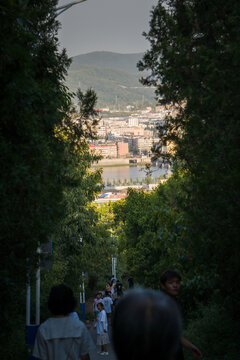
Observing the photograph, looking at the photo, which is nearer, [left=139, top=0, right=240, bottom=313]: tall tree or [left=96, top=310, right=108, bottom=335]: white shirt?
[left=139, top=0, right=240, bottom=313]: tall tree

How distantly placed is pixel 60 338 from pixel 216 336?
16.9 ft

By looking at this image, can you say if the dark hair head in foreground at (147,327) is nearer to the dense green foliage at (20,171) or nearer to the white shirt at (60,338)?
the white shirt at (60,338)

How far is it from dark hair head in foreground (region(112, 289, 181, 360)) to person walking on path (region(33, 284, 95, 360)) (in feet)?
5.68

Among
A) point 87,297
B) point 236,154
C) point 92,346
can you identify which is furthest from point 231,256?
point 87,297

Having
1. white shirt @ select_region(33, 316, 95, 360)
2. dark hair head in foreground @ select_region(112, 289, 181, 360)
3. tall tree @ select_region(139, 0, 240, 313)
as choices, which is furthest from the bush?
dark hair head in foreground @ select_region(112, 289, 181, 360)

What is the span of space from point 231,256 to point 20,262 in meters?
2.35

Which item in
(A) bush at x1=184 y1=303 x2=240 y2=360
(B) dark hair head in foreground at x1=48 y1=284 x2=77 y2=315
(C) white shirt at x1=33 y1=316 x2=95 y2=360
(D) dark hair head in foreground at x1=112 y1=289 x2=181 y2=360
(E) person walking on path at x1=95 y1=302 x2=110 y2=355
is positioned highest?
(D) dark hair head in foreground at x1=112 y1=289 x2=181 y2=360

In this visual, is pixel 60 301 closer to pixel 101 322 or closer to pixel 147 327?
pixel 147 327

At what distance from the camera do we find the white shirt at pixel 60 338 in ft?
10.5

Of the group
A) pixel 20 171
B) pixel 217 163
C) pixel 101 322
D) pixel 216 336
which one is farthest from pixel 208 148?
pixel 101 322

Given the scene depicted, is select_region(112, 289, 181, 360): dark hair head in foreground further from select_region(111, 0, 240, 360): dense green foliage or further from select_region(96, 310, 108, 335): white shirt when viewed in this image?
select_region(96, 310, 108, 335): white shirt

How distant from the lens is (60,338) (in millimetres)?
3213

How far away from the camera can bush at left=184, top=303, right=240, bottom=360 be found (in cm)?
712

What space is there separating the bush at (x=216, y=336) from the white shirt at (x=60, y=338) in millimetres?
3894
